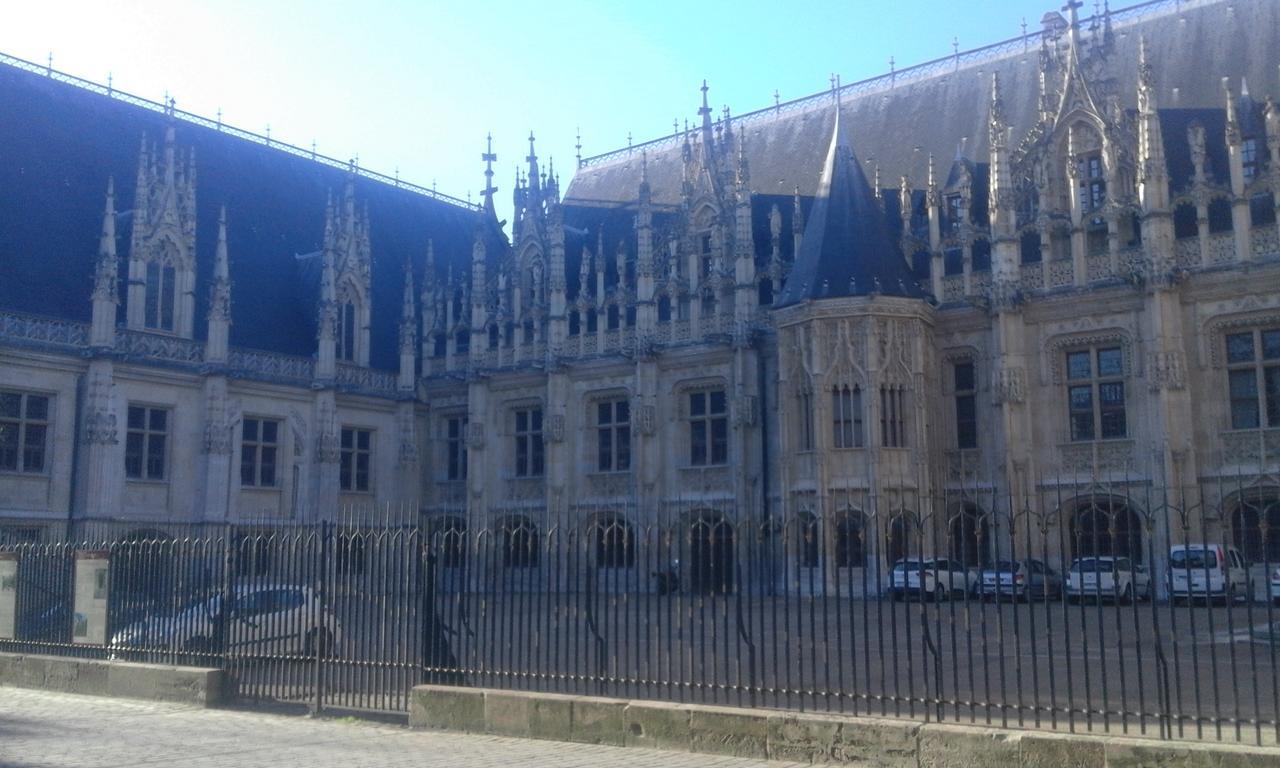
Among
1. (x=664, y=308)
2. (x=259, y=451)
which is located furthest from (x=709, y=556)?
(x=259, y=451)

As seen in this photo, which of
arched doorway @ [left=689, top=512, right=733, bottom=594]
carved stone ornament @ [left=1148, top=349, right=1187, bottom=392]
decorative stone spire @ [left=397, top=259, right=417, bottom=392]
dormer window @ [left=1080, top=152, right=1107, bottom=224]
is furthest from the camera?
decorative stone spire @ [left=397, top=259, right=417, bottom=392]

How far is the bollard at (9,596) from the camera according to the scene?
17031 millimetres

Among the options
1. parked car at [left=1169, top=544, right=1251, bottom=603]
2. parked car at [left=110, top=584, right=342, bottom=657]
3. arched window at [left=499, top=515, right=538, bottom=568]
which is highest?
arched window at [left=499, top=515, right=538, bottom=568]

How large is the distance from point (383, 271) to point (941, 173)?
18865mm

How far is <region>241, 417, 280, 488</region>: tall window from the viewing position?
1318 inches

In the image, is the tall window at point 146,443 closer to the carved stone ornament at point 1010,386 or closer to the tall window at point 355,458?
the tall window at point 355,458

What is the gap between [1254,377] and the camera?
2548 cm

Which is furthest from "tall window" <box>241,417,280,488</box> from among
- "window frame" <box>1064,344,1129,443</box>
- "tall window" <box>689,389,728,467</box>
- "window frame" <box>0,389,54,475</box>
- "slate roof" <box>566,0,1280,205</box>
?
"window frame" <box>1064,344,1129,443</box>

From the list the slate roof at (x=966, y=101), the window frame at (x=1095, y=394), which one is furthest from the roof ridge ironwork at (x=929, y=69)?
the window frame at (x=1095, y=394)

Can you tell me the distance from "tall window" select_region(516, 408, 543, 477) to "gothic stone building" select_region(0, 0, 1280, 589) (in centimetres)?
13

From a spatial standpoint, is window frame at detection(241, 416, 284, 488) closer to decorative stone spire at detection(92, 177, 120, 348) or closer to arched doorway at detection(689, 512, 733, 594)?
decorative stone spire at detection(92, 177, 120, 348)

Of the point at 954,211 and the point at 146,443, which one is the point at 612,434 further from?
the point at 146,443

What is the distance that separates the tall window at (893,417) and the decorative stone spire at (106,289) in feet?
62.7

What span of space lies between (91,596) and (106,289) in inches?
639
